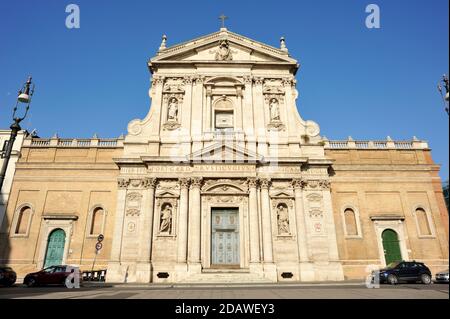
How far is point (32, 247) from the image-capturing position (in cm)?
1980

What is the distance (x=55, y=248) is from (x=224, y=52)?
734 inches

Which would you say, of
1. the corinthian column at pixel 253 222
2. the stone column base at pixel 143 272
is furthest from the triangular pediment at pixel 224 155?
the stone column base at pixel 143 272

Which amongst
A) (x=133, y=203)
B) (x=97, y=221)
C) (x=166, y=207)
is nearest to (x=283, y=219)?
(x=166, y=207)

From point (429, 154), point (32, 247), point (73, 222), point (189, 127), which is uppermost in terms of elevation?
point (189, 127)

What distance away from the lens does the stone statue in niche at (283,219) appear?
19.4 metres

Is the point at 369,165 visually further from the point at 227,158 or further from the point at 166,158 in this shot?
the point at 166,158

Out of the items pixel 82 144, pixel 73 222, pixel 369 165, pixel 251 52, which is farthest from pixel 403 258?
pixel 82 144

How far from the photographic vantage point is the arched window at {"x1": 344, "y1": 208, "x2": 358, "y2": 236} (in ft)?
67.1

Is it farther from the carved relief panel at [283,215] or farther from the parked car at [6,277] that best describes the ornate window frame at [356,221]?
the parked car at [6,277]

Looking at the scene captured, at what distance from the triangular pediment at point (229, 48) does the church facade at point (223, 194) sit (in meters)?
0.36

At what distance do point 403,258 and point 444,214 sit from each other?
4.39 m

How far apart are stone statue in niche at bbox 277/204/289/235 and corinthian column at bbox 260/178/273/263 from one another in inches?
30.2

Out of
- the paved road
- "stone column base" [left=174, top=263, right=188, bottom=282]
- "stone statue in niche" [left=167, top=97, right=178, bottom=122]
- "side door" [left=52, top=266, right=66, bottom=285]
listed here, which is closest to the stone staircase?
"stone column base" [left=174, top=263, right=188, bottom=282]
